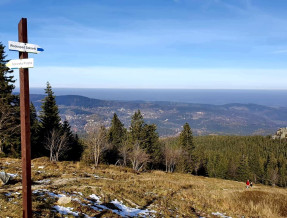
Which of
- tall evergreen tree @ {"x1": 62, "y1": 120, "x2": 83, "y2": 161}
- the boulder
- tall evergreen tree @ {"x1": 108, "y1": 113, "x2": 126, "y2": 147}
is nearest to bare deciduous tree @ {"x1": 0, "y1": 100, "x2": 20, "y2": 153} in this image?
tall evergreen tree @ {"x1": 62, "y1": 120, "x2": 83, "y2": 161}

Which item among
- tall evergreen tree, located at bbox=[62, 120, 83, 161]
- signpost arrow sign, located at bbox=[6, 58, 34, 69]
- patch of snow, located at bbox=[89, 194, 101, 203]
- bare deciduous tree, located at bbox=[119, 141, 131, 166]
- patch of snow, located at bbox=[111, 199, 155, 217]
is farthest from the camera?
tall evergreen tree, located at bbox=[62, 120, 83, 161]

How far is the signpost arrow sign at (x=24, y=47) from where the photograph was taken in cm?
611

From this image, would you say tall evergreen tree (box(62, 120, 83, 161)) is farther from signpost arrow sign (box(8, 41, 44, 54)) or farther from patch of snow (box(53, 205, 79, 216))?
signpost arrow sign (box(8, 41, 44, 54))

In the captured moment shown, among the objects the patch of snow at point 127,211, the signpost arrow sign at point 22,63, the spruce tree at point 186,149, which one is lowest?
the spruce tree at point 186,149

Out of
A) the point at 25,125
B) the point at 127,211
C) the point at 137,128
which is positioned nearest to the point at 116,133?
the point at 137,128

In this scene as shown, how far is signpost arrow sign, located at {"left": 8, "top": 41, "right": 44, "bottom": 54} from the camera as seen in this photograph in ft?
20.1

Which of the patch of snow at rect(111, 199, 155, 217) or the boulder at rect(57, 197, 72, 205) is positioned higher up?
the boulder at rect(57, 197, 72, 205)

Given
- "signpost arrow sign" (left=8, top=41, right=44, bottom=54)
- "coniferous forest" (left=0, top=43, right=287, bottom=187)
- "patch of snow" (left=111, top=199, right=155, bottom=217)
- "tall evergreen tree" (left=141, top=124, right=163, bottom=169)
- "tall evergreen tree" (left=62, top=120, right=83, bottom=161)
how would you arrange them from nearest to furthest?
"signpost arrow sign" (left=8, top=41, right=44, bottom=54) < "patch of snow" (left=111, top=199, right=155, bottom=217) < "coniferous forest" (left=0, top=43, right=287, bottom=187) < "tall evergreen tree" (left=62, top=120, right=83, bottom=161) < "tall evergreen tree" (left=141, top=124, right=163, bottom=169)

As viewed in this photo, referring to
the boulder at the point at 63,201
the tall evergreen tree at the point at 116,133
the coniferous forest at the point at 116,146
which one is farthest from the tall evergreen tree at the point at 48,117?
the boulder at the point at 63,201

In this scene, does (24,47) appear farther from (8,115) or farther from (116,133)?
(116,133)

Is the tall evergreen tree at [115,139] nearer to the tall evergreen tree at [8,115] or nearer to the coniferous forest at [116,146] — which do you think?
the coniferous forest at [116,146]

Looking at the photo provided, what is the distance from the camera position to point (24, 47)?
20.8 feet

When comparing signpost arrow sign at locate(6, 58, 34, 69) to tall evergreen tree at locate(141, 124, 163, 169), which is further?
tall evergreen tree at locate(141, 124, 163, 169)

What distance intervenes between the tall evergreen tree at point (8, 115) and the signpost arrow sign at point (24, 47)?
2691 centimetres
